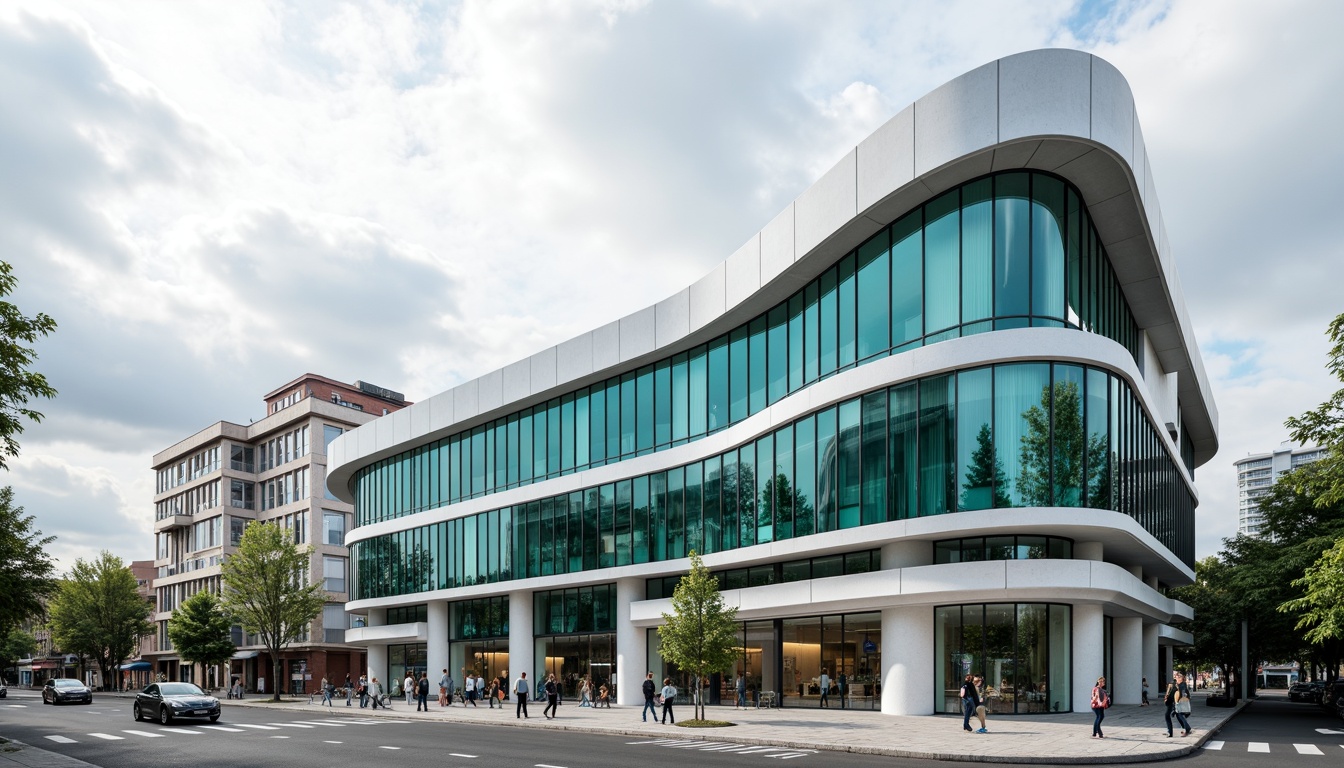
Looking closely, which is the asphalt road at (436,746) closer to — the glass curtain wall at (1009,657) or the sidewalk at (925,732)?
the sidewalk at (925,732)

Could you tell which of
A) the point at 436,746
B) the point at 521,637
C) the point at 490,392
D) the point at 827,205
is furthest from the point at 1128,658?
the point at 490,392

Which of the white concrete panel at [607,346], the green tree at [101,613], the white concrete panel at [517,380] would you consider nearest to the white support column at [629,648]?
the white concrete panel at [607,346]

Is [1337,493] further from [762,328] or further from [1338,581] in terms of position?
[762,328]

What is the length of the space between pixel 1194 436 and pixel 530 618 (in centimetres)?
4361

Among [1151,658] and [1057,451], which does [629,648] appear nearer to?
[1057,451]


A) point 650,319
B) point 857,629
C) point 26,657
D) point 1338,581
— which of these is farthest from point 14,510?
point 26,657

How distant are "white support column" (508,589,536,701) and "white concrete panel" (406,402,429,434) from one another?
37.3ft

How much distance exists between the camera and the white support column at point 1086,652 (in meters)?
30.6

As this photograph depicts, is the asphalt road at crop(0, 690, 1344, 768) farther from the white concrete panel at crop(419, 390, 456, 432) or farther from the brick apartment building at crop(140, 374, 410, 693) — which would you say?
the brick apartment building at crop(140, 374, 410, 693)

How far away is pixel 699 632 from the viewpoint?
3083cm

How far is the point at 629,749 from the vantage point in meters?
23.6

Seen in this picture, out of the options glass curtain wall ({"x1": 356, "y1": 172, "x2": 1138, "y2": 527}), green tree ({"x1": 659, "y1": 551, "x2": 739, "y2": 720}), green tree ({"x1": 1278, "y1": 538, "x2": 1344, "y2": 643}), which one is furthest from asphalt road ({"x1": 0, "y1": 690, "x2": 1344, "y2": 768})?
glass curtain wall ({"x1": 356, "y1": 172, "x2": 1138, "y2": 527})

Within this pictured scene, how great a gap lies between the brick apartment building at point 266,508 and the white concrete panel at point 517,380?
3050 centimetres

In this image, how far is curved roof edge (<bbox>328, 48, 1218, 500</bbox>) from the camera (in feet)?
91.2
